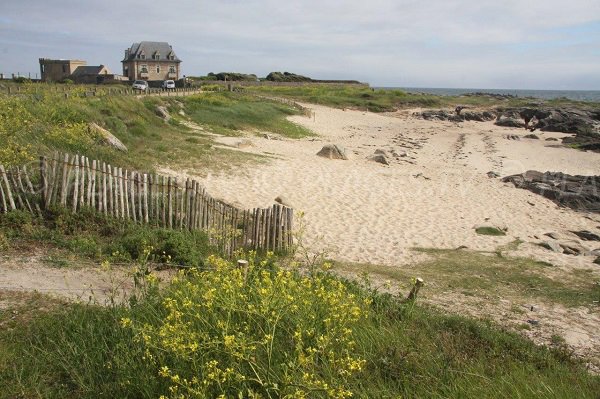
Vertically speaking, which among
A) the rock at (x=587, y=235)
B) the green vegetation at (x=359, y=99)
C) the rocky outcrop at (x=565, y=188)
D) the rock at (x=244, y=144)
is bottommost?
the rock at (x=587, y=235)

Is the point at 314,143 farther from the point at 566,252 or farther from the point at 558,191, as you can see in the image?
the point at 566,252

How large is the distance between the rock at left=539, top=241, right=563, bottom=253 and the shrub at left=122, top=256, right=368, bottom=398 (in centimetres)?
979

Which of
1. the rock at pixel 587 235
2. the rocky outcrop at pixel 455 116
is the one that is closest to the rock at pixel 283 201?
the rock at pixel 587 235

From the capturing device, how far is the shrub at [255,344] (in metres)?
3.97

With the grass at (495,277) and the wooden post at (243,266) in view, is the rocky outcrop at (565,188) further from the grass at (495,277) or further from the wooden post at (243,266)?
the wooden post at (243,266)

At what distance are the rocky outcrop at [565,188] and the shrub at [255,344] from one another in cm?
1610

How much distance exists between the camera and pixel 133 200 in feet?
31.3

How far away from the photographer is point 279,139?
2800cm

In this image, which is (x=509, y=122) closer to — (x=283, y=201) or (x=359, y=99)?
(x=359, y=99)

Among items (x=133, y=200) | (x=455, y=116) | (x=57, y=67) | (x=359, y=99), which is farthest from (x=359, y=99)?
(x=133, y=200)

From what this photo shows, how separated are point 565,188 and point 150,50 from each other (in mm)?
66332

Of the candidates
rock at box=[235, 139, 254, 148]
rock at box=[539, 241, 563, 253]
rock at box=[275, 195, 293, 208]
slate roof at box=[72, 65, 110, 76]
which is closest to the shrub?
rock at box=[275, 195, 293, 208]

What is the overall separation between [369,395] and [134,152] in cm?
1429

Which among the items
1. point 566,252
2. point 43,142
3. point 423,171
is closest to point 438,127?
point 423,171
